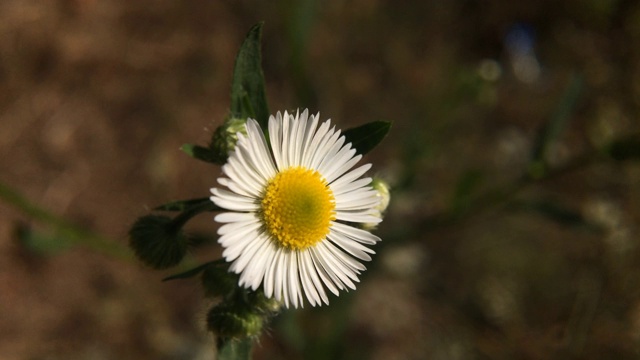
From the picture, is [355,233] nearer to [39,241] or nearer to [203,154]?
[203,154]

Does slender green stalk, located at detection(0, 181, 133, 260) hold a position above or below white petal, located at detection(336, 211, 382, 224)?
below

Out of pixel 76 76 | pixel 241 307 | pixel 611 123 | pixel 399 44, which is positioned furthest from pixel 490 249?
pixel 76 76

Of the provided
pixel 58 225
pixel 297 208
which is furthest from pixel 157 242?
pixel 58 225

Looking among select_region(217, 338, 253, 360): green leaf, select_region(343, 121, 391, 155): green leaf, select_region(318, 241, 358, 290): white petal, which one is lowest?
select_region(217, 338, 253, 360): green leaf

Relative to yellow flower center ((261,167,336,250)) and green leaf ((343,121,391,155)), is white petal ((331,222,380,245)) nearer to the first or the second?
yellow flower center ((261,167,336,250))

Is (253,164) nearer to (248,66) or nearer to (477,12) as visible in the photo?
(248,66)

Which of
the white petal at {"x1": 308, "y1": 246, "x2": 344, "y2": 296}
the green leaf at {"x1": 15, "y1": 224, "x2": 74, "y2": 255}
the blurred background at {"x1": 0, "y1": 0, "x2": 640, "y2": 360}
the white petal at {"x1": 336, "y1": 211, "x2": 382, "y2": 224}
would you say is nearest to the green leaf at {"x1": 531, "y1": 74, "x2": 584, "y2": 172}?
the blurred background at {"x1": 0, "y1": 0, "x2": 640, "y2": 360}

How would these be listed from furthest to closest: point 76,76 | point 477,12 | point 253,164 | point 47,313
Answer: point 477,12 < point 76,76 < point 47,313 < point 253,164
